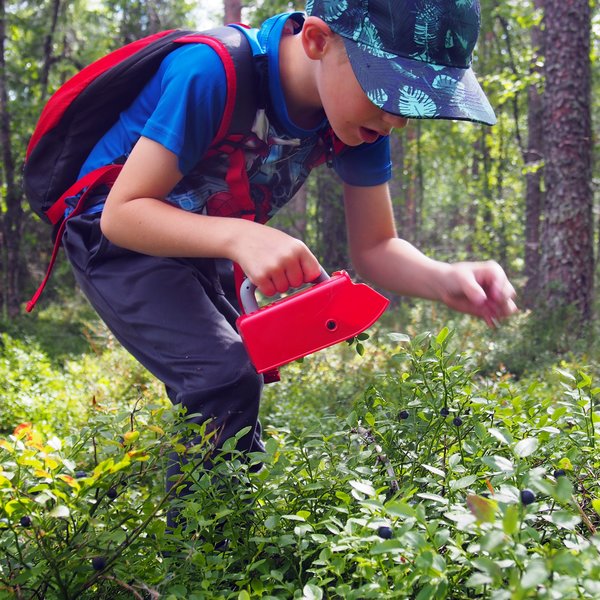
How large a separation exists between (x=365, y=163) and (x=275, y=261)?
0.93 meters

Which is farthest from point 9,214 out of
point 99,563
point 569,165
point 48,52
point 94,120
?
point 99,563

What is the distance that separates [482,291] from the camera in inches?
70.2

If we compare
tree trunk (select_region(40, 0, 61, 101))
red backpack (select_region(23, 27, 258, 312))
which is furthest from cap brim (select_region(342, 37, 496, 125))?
tree trunk (select_region(40, 0, 61, 101))

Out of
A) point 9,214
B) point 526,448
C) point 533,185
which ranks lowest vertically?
point 533,185

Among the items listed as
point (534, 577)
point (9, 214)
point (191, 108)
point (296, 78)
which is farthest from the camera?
point (9, 214)

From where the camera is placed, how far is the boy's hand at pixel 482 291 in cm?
180

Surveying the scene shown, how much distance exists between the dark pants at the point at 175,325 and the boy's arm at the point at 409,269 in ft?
1.94

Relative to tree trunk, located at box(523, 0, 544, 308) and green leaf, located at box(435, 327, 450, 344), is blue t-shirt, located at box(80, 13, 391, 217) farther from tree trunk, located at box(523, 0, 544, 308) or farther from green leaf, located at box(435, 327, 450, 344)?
tree trunk, located at box(523, 0, 544, 308)

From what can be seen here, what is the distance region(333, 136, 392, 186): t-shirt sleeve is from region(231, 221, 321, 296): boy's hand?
0.81 metres

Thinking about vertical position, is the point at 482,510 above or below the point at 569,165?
above

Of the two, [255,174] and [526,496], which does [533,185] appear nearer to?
[255,174]

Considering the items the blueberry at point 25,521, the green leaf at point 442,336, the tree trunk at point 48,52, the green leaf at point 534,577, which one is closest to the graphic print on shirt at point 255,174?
the green leaf at point 442,336

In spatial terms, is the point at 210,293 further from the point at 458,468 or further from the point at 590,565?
the point at 590,565

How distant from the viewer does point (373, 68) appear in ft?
5.77
